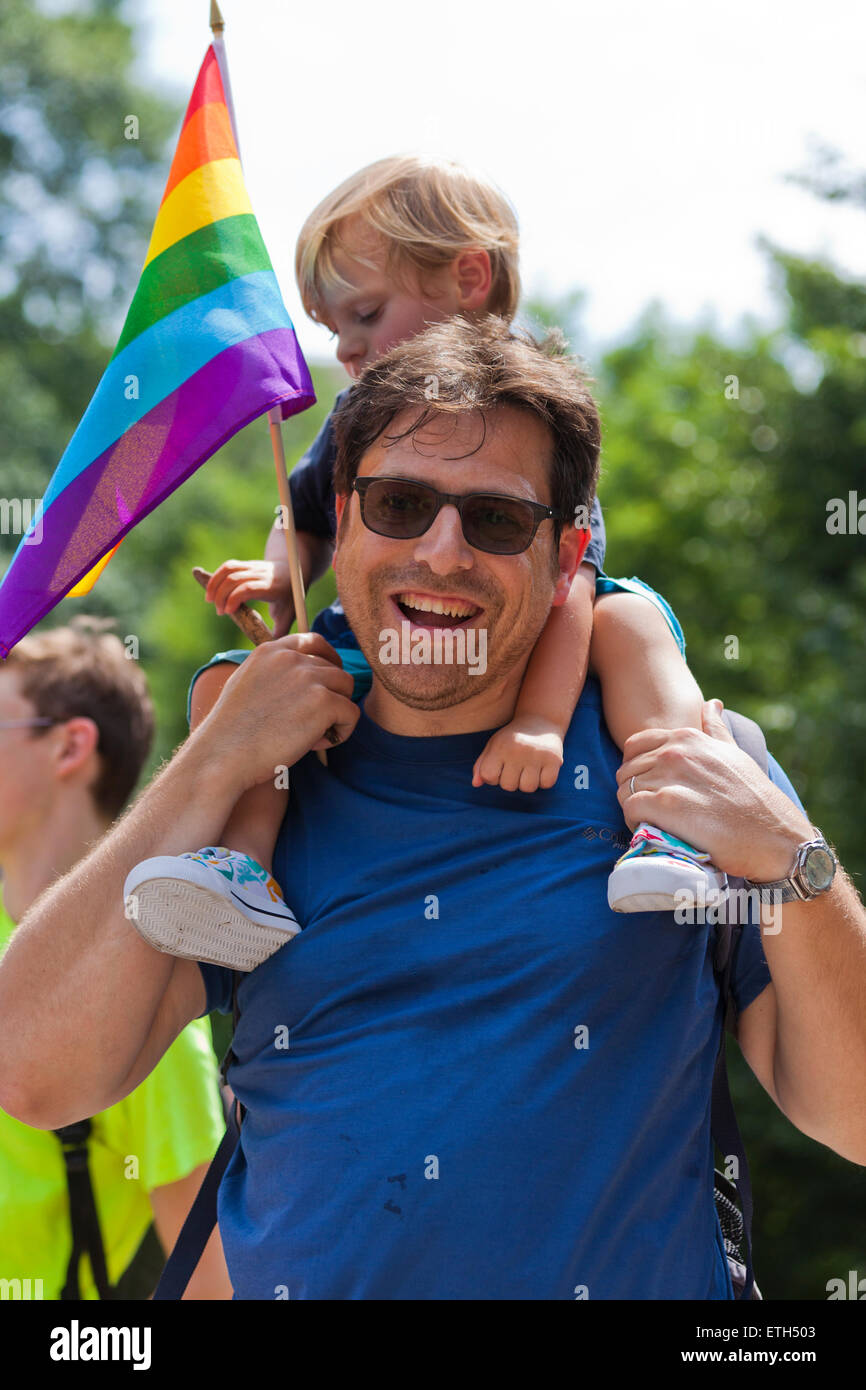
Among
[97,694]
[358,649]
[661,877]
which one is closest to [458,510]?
[358,649]

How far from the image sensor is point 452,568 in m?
2.29

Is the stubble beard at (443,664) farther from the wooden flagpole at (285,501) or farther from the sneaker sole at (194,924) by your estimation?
the sneaker sole at (194,924)

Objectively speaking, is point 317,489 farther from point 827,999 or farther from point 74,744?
point 827,999

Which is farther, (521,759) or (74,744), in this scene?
(74,744)

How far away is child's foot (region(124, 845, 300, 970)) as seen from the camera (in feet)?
6.75

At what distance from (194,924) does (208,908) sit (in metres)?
0.04

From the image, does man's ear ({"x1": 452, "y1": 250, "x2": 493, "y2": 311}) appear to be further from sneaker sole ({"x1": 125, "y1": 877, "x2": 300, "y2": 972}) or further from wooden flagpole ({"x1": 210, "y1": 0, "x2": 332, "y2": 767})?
sneaker sole ({"x1": 125, "y1": 877, "x2": 300, "y2": 972})

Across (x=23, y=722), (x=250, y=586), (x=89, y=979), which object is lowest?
(x=89, y=979)

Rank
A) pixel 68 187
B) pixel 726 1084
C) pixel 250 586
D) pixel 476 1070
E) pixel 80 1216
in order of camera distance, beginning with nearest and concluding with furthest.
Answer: pixel 476 1070, pixel 726 1084, pixel 250 586, pixel 80 1216, pixel 68 187

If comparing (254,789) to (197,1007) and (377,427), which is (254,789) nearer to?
(197,1007)

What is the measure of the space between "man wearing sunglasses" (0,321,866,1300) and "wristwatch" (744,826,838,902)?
2 centimetres

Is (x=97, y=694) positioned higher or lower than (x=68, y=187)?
lower
